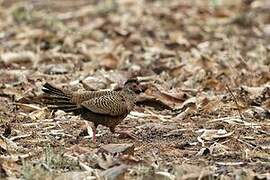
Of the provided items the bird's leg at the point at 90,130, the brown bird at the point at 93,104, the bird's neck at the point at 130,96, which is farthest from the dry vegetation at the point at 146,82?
the bird's neck at the point at 130,96

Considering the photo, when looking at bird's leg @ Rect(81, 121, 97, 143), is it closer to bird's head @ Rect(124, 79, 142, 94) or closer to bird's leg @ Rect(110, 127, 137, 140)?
bird's leg @ Rect(110, 127, 137, 140)

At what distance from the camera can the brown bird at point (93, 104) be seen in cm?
608

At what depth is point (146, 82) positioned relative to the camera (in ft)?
27.7

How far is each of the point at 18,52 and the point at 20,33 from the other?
112 cm

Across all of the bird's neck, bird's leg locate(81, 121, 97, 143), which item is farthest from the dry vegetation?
the bird's neck

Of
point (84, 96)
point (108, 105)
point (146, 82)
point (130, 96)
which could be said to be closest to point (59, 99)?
point (84, 96)

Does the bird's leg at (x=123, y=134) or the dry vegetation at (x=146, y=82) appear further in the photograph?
the bird's leg at (x=123, y=134)

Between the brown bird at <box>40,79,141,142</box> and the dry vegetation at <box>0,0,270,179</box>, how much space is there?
0.18 meters

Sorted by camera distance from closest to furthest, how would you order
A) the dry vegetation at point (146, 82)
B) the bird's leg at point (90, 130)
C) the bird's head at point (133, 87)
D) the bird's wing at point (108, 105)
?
1. the dry vegetation at point (146, 82)
2. the bird's wing at point (108, 105)
3. the bird's leg at point (90, 130)
4. the bird's head at point (133, 87)

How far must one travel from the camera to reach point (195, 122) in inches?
272

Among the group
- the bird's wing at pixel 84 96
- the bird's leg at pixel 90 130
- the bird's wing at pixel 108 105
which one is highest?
the bird's wing at pixel 84 96

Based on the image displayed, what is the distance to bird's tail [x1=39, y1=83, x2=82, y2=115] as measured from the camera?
20.0 ft

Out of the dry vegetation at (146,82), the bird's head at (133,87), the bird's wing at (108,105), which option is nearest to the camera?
the dry vegetation at (146,82)

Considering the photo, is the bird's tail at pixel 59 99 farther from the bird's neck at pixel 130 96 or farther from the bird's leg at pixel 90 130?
the bird's neck at pixel 130 96
